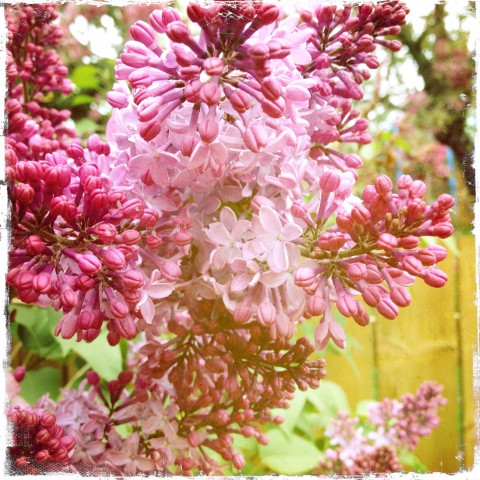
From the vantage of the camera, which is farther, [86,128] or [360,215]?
[86,128]

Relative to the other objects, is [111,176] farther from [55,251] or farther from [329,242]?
[329,242]

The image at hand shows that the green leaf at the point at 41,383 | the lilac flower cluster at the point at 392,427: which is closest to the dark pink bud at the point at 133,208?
the green leaf at the point at 41,383

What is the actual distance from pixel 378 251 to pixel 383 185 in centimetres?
7

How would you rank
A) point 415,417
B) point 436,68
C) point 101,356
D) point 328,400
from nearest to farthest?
point 101,356
point 415,417
point 328,400
point 436,68

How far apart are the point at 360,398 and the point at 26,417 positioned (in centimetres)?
133

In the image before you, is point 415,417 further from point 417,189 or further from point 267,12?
point 267,12

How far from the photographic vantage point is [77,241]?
48 cm

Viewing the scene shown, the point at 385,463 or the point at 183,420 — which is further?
the point at 385,463

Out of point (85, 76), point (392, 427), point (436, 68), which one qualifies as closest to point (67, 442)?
point (392, 427)

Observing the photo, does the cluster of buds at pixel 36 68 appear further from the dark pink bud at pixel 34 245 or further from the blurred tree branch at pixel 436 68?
the blurred tree branch at pixel 436 68

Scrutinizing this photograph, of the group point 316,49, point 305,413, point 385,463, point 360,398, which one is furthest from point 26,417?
point 360,398

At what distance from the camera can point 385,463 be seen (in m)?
0.92

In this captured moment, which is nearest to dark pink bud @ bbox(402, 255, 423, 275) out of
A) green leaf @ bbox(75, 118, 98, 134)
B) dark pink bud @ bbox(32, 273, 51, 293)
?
dark pink bud @ bbox(32, 273, 51, 293)

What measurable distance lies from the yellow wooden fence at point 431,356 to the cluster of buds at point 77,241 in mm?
859
